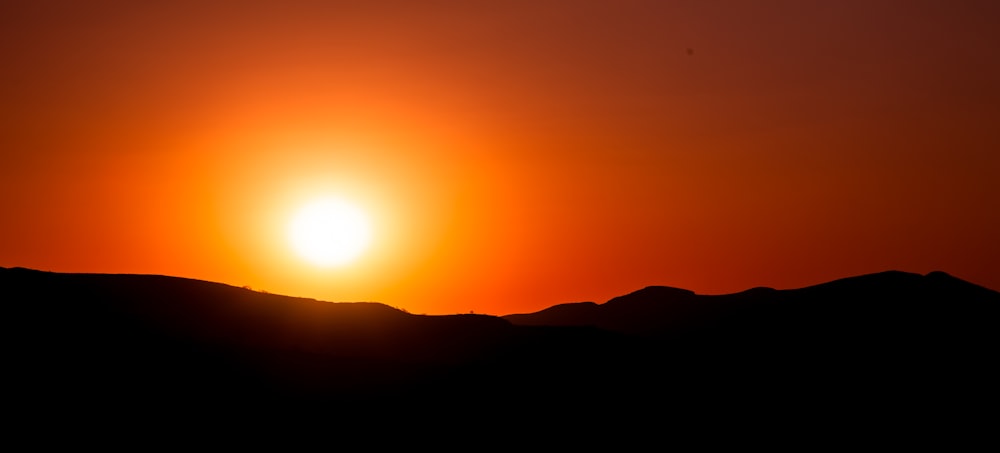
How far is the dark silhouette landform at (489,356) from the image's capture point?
4491 cm

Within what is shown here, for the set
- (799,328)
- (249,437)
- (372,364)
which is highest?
(799,328)

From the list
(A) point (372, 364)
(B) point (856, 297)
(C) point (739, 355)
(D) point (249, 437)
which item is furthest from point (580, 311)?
(D) point (249, 437)

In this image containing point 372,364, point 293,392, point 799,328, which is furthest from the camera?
point 799,328

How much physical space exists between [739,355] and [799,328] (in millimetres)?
14465

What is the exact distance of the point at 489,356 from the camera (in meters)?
65.1

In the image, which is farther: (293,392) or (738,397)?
(738,397)

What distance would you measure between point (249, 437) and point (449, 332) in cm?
2836

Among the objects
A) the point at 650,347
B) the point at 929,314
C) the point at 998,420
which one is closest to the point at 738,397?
the point at 650,347

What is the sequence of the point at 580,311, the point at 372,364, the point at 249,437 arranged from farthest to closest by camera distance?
1. the point at 580,311
2. the point at 372,364
3. the point at 249,437

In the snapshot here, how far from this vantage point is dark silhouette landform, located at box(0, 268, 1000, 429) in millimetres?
44906

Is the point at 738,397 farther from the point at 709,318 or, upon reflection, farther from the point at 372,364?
the point at 709,318

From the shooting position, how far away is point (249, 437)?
4144 cm

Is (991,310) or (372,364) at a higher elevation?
(991,310)

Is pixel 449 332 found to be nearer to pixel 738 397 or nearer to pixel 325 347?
pixel 325 347
